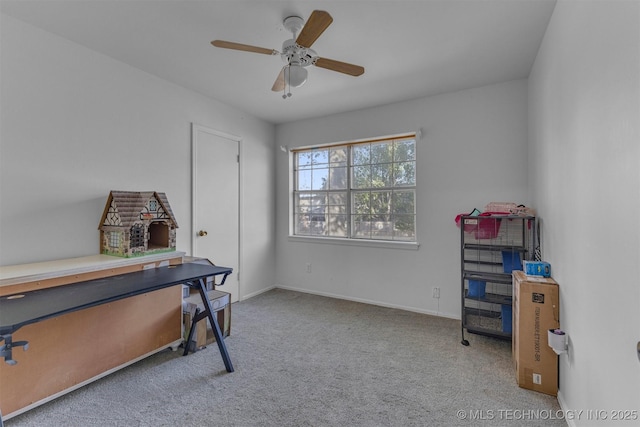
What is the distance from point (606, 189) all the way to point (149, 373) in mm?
2945

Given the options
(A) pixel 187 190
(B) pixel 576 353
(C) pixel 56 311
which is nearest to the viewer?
(C) pixel 56 311

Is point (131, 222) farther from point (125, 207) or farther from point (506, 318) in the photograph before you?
point (506, 318)

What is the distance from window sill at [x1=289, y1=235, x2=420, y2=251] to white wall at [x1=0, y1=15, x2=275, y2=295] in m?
1.60

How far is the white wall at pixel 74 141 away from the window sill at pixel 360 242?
5.25ft

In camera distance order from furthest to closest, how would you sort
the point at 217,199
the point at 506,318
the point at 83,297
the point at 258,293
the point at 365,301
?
the point at 258,293, the point at 365,301, the point at 217,199, the point at 506,318, the point at 83,297

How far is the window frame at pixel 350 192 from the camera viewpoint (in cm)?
350

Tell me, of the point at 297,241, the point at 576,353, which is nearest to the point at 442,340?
the point at 576,353

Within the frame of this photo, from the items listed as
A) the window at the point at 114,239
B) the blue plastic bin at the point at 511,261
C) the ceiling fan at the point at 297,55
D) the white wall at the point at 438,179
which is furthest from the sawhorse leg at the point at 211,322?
the blue plastic bin at the point at 511,261

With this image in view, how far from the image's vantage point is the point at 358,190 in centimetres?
389

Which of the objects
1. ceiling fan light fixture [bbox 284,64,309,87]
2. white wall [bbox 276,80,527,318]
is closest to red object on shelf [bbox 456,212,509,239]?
white wall [bbox 276,80,527,318]

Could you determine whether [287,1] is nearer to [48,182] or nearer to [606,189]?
[606,189]

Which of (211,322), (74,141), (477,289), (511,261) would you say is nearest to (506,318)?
(477,289)

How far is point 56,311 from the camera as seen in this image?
1.38 meters

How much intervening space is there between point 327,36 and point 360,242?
7.88 ft
